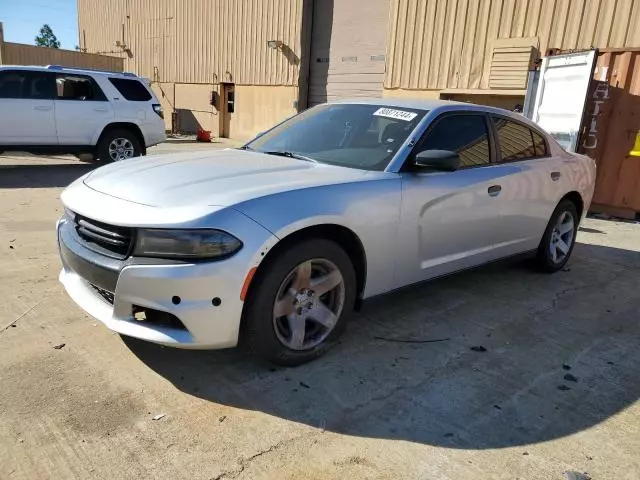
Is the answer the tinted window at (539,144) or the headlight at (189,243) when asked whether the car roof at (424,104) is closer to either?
the tinted window at (539,144)

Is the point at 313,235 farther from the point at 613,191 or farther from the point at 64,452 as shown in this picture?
the point at 613,191

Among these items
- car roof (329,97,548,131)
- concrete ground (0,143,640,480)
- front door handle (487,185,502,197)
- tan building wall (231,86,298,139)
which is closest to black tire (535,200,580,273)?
concrete ground (0,143,640,480)

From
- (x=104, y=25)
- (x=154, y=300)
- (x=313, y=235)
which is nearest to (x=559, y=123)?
(x=313, y=235)

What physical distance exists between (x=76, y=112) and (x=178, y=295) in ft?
28.8

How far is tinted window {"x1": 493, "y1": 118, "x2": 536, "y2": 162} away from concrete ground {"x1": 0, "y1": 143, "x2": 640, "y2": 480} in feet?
4.30

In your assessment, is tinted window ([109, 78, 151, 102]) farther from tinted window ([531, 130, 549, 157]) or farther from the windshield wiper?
tinted window ([531, 130, 549, 157])

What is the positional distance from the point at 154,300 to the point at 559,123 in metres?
8.03

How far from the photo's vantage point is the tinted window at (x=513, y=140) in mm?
4325

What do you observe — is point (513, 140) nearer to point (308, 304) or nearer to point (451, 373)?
point (451, 373)

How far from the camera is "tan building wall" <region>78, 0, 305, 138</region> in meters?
18.0

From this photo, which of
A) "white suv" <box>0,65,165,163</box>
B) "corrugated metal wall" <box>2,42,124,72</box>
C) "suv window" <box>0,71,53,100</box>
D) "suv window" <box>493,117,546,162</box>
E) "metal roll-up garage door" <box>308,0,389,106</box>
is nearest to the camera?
"suv window" <box>493,117,546,162</box>

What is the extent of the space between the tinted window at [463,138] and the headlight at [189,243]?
5.39ft

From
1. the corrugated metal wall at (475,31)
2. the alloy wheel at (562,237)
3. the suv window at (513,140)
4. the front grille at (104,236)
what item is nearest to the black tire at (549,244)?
the alloy wheel at (562,237)

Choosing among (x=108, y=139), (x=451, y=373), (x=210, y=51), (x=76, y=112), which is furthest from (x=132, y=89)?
(x=210, y=51)
